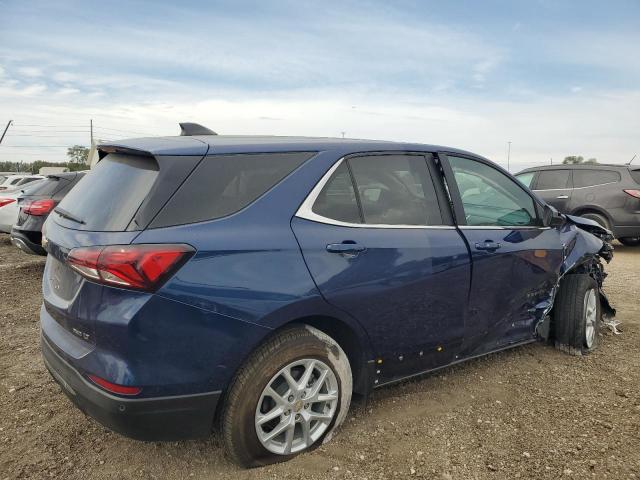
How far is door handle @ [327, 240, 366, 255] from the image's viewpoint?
8.25ft

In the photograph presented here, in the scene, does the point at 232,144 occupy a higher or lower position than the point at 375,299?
higher

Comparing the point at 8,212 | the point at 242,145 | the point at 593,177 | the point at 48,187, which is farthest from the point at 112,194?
the point at 593,177

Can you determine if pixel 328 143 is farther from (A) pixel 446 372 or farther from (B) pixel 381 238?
(A) pixel 446 372

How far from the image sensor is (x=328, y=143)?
9.18ft

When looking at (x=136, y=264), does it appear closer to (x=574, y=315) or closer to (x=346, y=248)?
(x=346, y=248)

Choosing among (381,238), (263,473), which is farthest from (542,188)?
(263,473)

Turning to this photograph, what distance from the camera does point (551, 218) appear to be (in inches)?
152

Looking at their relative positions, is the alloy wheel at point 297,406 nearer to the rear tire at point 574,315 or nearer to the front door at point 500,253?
the front door at point 500,253

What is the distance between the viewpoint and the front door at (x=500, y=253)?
323cm

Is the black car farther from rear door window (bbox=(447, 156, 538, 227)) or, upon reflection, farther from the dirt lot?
rear door window (bbox=(447, 156, 538, 227))

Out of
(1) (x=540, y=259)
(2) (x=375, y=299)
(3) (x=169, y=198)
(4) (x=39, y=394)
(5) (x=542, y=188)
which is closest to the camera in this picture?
(3) (x=169, y=198)

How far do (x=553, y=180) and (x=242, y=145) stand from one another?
9.60m

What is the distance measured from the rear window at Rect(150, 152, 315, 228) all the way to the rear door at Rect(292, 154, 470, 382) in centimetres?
23

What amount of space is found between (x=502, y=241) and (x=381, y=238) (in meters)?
1.10
